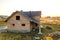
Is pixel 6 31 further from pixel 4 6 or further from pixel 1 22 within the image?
pixel 1 22

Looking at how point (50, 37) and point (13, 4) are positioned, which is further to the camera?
point (13, 4)

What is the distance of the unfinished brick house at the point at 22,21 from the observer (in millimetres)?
9047

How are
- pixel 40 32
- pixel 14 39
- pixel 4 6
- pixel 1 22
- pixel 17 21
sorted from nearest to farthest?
pixel 14 39 < pixel 40 32 < pixel 17 21 < pixel 4 6 < pixel 1 22

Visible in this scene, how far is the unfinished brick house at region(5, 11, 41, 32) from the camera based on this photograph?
9.05 m

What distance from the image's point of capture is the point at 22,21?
9.13 m

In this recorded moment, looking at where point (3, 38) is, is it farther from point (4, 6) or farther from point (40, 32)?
point (4, 6)

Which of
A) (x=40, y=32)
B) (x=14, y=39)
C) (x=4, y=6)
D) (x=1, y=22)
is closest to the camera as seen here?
(x=14, y=39)

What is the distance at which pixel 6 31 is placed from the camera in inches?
360

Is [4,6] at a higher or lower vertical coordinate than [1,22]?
higher

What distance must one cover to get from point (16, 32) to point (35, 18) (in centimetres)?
121

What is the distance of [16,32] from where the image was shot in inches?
352

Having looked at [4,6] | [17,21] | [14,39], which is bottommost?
[14,39]

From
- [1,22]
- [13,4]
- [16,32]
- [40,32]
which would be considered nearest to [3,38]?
[16,32]

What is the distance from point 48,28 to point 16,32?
5.32ft
